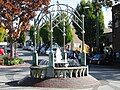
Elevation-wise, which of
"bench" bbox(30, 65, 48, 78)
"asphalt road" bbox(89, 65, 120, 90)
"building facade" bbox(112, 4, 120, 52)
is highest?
"building facade" bbox(112, 4, 120, 52)

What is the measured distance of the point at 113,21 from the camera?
55781 millimetres

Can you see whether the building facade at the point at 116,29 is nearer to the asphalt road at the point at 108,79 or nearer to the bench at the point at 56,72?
the asphalt road at the point at 108,79

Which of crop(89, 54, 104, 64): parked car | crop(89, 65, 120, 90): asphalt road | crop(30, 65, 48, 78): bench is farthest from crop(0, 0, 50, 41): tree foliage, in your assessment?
crop(30, 65, 48, 78): bench

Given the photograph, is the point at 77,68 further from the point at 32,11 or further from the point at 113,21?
the point at 113,21

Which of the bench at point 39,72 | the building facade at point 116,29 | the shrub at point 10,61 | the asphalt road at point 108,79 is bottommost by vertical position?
the asphalt road at point 108,79

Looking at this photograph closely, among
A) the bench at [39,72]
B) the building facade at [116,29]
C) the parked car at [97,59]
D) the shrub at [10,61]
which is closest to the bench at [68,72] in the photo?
the bench at [39,72]

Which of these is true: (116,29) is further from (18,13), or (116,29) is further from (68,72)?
(68,72)

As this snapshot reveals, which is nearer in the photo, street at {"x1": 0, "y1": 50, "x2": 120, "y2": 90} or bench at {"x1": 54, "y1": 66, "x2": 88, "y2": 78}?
street at {"x1": 0, "y1": 50, "x2": 120, "y2": 90}

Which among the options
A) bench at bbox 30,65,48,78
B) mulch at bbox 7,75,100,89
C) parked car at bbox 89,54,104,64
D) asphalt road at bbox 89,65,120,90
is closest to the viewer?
mulch at bbox 7,75,100,89

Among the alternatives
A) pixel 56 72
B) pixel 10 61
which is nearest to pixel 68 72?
pixel 56 72

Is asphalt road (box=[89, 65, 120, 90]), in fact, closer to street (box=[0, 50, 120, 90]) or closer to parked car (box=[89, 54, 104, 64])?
street (box=[0, 50, 120, 90])

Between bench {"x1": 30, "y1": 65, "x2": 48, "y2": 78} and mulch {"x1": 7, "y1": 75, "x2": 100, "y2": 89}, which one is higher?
bench {"x1": 30, "y1": 65, "x2": 48, "y2": 78}

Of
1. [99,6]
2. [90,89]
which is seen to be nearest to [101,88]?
[90,89]

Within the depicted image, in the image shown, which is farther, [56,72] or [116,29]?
[116,29]
